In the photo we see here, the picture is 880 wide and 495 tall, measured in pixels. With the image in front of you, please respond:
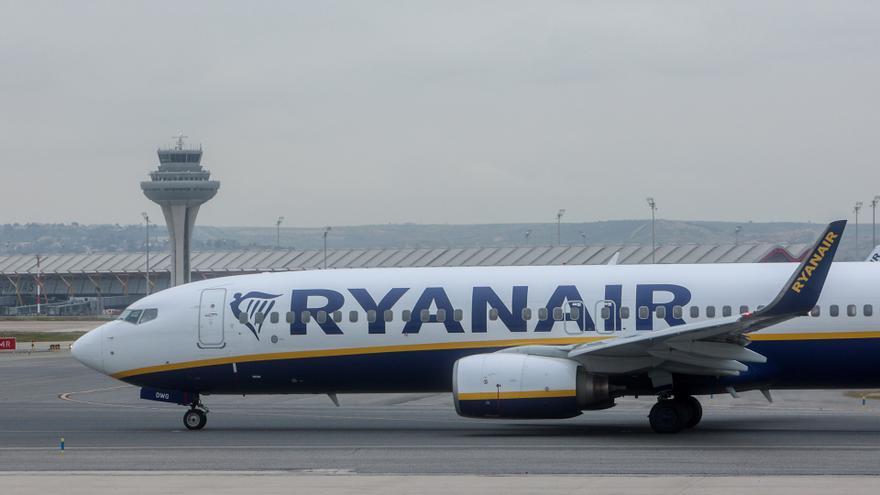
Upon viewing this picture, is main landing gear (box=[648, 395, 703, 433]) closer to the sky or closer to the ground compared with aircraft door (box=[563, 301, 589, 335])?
closer to the ground

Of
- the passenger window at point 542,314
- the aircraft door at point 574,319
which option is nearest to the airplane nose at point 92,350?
the passenger window at point 542,314

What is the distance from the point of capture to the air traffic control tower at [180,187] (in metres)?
124

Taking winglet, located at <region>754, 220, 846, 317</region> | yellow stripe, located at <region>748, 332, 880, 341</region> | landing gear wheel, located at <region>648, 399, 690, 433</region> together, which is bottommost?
landing gear wheel, located at <region>648, 399, 690, 433</region>

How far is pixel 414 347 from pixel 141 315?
20.7ft

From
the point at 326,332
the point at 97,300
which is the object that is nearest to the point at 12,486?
the point at 326,332

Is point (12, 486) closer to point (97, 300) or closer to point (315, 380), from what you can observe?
point (315, 380)

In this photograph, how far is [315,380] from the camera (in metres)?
29.0

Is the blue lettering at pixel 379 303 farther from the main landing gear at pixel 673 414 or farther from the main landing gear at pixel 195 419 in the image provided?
the main landing gear at pixel 673 414

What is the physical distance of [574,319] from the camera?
28.0 m

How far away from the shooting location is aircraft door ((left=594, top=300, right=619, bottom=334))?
27.8 metres

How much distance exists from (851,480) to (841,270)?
894 cm

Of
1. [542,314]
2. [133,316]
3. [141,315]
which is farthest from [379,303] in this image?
[133,316]

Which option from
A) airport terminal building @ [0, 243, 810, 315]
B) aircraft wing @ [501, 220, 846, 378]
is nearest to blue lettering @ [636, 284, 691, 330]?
aircraft wing @ [501, 220, 846, 378]

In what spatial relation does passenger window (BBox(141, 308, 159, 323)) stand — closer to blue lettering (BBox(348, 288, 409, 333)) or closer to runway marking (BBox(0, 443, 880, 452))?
runway marking (BBox(0, 443, 880, 452))
